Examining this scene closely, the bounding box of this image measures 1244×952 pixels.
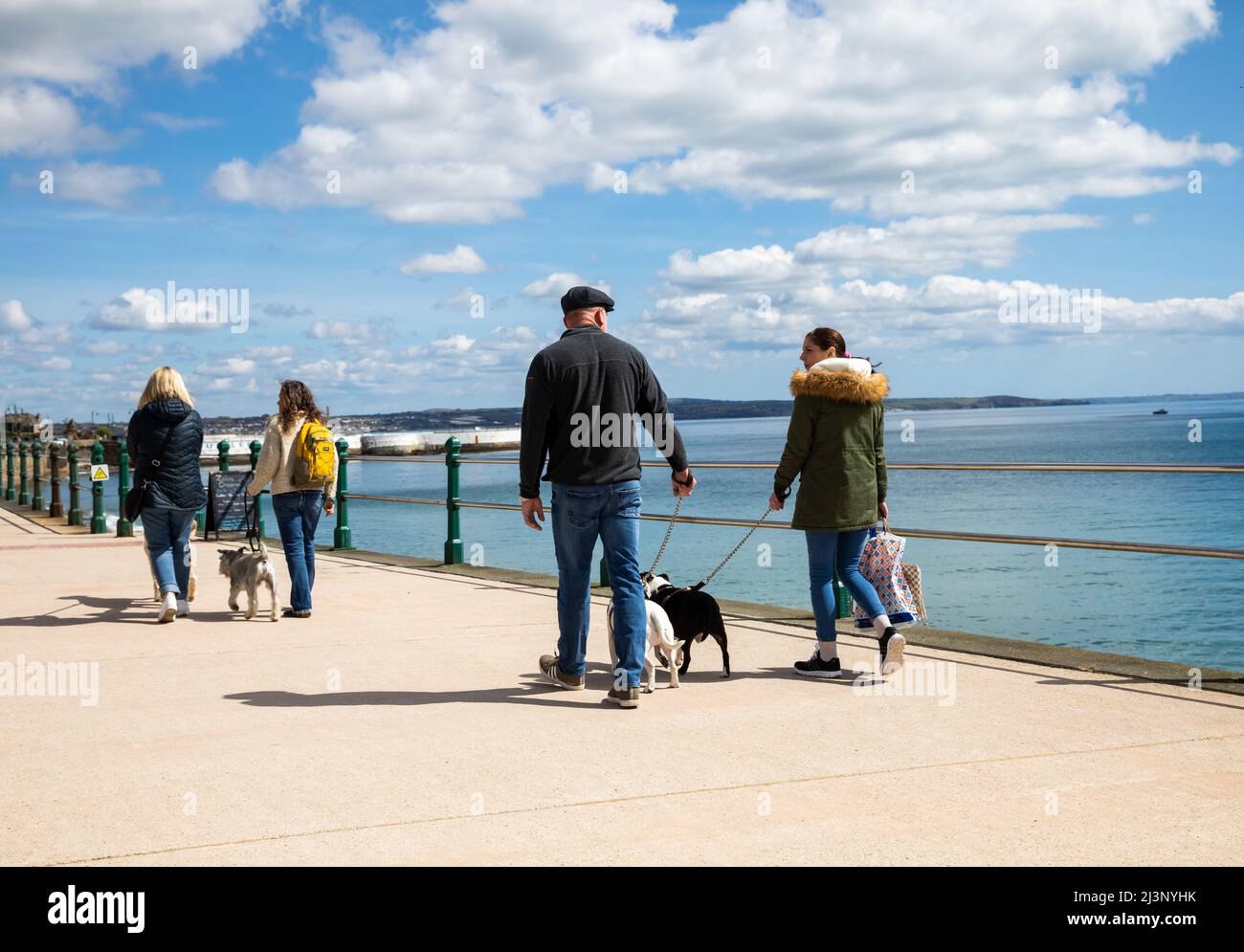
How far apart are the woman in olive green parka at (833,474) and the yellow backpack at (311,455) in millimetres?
3931

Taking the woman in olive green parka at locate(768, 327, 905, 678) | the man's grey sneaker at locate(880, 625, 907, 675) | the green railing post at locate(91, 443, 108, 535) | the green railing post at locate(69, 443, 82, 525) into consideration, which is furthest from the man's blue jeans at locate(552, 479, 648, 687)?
the green railing post at locate(69, 443, 82, 525)

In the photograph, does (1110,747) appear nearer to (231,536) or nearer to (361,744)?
(361,744)

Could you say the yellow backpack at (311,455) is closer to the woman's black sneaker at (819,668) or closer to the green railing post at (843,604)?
the green railing post at (843,604)

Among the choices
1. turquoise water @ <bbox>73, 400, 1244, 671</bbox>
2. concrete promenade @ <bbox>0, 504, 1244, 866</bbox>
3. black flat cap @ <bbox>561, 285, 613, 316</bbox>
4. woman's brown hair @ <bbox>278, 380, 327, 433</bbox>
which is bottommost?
turquoise water @ <bbox>73, 400, 1244, 671</bbox>

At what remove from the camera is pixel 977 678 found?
669cm

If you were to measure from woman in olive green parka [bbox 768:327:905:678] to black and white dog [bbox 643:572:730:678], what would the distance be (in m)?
0.50

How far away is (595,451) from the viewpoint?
614 cm

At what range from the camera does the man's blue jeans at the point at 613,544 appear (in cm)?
620

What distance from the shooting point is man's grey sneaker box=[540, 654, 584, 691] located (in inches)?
257

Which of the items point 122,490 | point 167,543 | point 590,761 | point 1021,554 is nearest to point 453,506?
point 167,543

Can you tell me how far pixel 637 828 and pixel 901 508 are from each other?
48.1 metres

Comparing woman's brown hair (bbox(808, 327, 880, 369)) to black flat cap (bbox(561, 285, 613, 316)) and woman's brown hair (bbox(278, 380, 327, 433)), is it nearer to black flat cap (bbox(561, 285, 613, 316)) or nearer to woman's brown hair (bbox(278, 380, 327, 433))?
black flat cap (bbox(561, 285, 613, 316))

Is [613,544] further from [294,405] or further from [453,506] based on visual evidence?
[453,506]

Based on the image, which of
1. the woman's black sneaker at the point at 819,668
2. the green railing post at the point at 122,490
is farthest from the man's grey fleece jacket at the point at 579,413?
the green railing post at the point at 122,490
